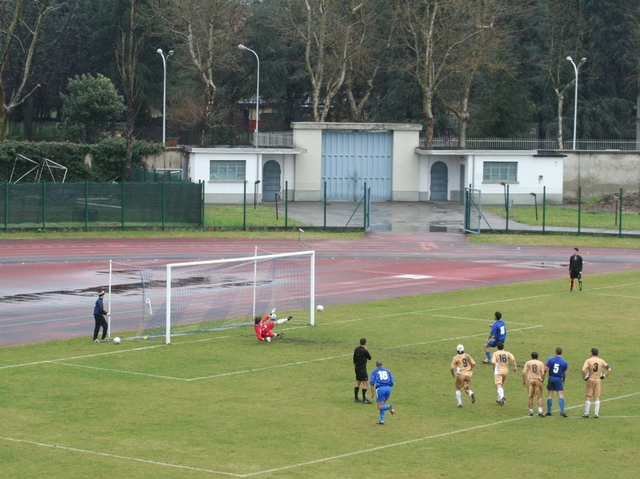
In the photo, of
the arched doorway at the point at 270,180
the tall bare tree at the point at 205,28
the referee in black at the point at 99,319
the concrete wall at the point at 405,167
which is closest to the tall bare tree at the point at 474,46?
the concrete wall at the point at 405,167

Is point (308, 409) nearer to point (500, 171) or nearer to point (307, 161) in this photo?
point (307, 161)

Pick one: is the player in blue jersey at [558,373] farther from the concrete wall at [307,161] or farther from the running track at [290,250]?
the concrete wall at [307,161]

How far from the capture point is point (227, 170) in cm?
7412

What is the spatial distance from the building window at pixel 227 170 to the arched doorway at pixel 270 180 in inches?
116

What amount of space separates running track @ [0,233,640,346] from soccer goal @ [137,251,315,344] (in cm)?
117

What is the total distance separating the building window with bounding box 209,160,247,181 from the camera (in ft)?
242

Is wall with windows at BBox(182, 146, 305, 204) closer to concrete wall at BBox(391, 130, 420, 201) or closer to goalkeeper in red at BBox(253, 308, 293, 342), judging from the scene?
concrete wall at BBox(391, 130, 420, 201)

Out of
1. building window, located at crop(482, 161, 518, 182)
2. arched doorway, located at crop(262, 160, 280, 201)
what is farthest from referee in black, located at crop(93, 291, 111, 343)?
building window, located at crop(482, 161, 518, 182)

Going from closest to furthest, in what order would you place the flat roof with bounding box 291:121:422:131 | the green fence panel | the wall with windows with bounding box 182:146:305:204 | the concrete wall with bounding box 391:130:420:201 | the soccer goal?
the soccer goal < the green fence panel < the wall with windows with bounding box 182:146:305:204 < the flat roof with bounding box 291:121:422:131 < the concrete wall with bounding box 391:130:420:201

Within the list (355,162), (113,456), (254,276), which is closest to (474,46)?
(355,162)

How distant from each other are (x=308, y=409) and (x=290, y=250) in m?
30.4

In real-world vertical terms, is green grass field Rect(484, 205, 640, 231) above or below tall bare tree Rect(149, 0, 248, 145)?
below

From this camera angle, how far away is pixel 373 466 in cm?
1797

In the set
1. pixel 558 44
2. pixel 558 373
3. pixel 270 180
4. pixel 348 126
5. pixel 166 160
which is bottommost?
pixel 558 373
